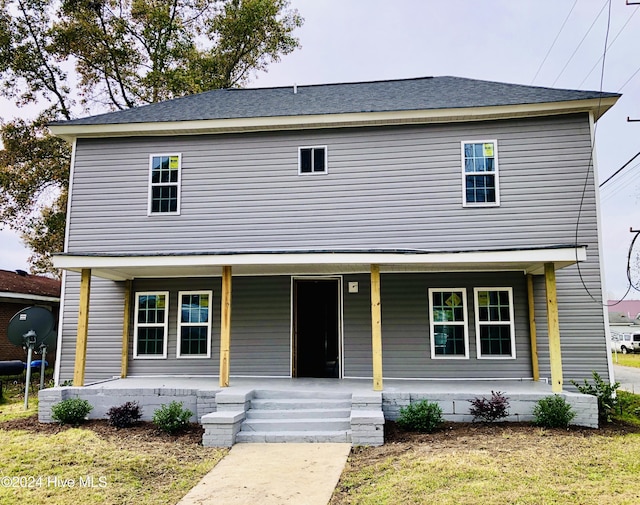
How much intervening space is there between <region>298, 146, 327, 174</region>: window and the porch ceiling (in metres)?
2.19

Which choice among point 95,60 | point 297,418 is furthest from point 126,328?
point 95,60

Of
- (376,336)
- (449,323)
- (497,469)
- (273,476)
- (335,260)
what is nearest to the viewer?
(497,469)

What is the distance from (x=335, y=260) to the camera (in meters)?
8.85

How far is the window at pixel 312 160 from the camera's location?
1091cm

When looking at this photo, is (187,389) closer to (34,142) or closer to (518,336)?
(518,336)

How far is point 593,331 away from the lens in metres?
9.85

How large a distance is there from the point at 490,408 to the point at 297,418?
3062mm

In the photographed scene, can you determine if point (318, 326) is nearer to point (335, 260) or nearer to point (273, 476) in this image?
point (335, 260)

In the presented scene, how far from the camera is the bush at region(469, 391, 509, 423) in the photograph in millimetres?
7945

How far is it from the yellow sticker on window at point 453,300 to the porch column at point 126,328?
6.78m

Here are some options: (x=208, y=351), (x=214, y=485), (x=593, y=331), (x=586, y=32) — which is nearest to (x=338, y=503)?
(x=214, y=485)

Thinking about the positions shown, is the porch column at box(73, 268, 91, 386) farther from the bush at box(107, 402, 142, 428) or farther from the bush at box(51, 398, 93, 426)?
the bush at box(107, 402, 142, 428)

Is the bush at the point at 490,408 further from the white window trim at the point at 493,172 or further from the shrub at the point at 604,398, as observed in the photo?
the white window trim at the point at 493,172

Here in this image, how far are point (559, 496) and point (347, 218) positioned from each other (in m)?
6.62
